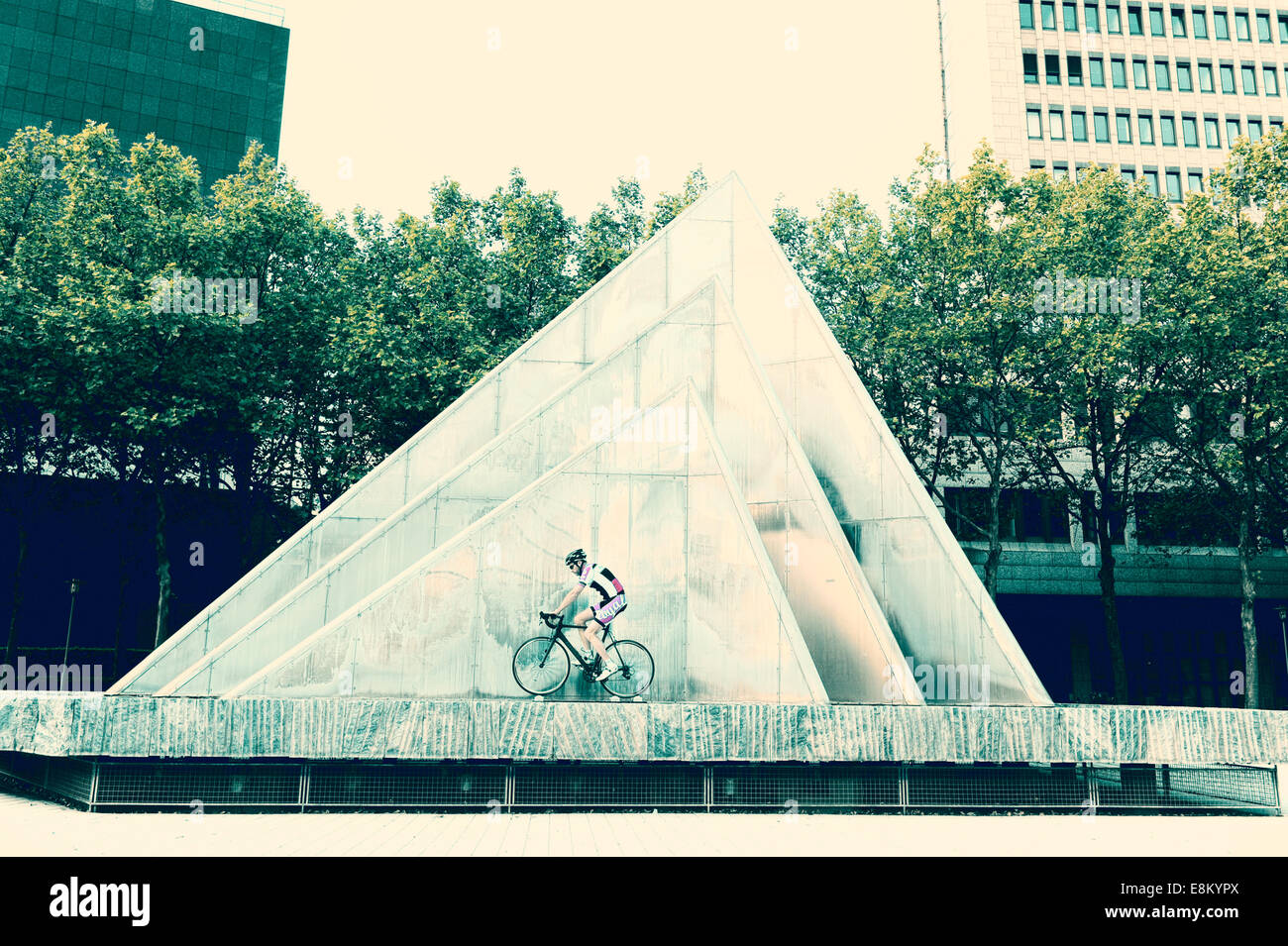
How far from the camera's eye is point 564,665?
38.4 ft

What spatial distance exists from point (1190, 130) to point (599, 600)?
48.1 m

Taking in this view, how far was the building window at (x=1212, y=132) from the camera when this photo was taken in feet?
154

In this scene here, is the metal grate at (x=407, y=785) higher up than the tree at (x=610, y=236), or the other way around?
the tree at (x=610, y=236)

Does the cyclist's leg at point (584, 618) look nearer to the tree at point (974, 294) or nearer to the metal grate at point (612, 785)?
the metal grate at point (612, 785)

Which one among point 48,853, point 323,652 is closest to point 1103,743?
point 323,652

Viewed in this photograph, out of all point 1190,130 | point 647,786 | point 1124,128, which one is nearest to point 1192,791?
point 647,786

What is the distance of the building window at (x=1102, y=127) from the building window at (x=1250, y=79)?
23.4 ft

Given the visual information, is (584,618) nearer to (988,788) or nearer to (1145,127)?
(988,788)

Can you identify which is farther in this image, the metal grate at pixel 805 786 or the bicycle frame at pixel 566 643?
the bicycle frame at pixel 566 643

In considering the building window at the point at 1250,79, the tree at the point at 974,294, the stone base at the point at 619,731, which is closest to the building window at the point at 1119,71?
the building window at the point at 1250,79

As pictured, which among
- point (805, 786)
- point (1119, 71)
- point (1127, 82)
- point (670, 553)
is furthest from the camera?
Answer: point (1119, 71)

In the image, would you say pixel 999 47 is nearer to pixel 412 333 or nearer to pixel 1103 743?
pixel 412 333

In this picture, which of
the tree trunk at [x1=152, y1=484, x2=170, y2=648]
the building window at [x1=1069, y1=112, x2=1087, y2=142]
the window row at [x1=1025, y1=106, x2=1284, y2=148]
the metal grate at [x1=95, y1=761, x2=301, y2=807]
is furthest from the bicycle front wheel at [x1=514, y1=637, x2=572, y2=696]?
the building window at [x1=1069, y1=112, x2=1087, y2=142]

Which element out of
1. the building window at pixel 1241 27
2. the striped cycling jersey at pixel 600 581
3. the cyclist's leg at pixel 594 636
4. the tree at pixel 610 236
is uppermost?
the building window at pixel 1241 27
